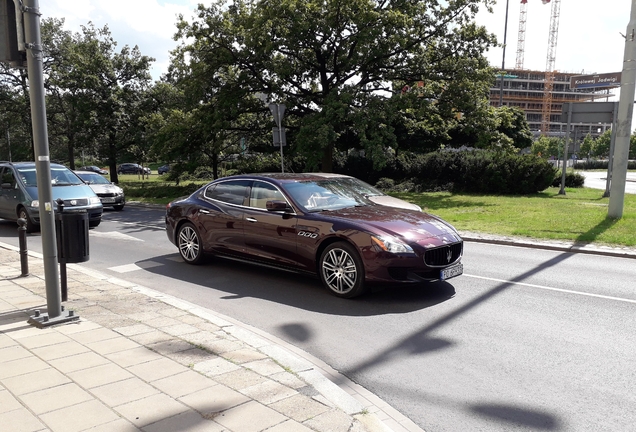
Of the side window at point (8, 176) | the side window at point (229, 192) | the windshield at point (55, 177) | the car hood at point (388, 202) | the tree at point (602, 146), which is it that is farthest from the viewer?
the tree at point (602, 146)

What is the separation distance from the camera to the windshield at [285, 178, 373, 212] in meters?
7.29

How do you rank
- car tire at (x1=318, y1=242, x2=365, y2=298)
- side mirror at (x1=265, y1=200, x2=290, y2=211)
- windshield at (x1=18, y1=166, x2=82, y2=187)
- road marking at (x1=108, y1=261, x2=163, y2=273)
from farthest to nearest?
windshield at (x1=18, y1=166, x2=82, y2=187)
road marking at (x1=108, y1=261, x2=163, y2=273)
side mirror at (x1=265, y1=200, x2=290, y2=211)
car tire at (x1=318, y1=242, x2=365, y2=298)

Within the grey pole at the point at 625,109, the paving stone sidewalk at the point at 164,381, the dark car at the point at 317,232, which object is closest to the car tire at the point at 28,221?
the dark car at the point at 317,232

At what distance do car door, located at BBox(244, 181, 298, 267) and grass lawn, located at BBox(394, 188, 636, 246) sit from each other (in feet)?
21.5

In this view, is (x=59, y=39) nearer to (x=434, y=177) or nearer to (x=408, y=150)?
(x=408, y=150)

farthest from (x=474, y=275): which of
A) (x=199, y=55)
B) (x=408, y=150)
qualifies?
(x=408, y=150)

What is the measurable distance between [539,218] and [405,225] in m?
8.76

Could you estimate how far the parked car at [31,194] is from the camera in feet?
42.9

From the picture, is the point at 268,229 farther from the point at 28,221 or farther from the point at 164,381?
the point at 28,221

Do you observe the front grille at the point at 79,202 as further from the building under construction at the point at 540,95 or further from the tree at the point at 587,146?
the building under construction at the point at 540,95

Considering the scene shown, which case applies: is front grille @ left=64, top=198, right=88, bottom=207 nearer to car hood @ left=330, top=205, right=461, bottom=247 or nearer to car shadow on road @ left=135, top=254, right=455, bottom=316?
car shadow on road @ left=135, top=254, right=455, bottom=316

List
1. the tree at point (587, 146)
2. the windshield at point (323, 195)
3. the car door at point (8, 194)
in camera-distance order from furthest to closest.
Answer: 1. the tree at point (587, 146)
2. the car door at point (8, 194)
3. the windshield at point (323, 195)

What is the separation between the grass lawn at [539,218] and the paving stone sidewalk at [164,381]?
28.0 ft

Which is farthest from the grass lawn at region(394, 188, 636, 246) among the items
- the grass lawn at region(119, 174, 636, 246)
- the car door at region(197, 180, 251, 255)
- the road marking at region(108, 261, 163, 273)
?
the road marking at region(108, 261, 163, 273)
